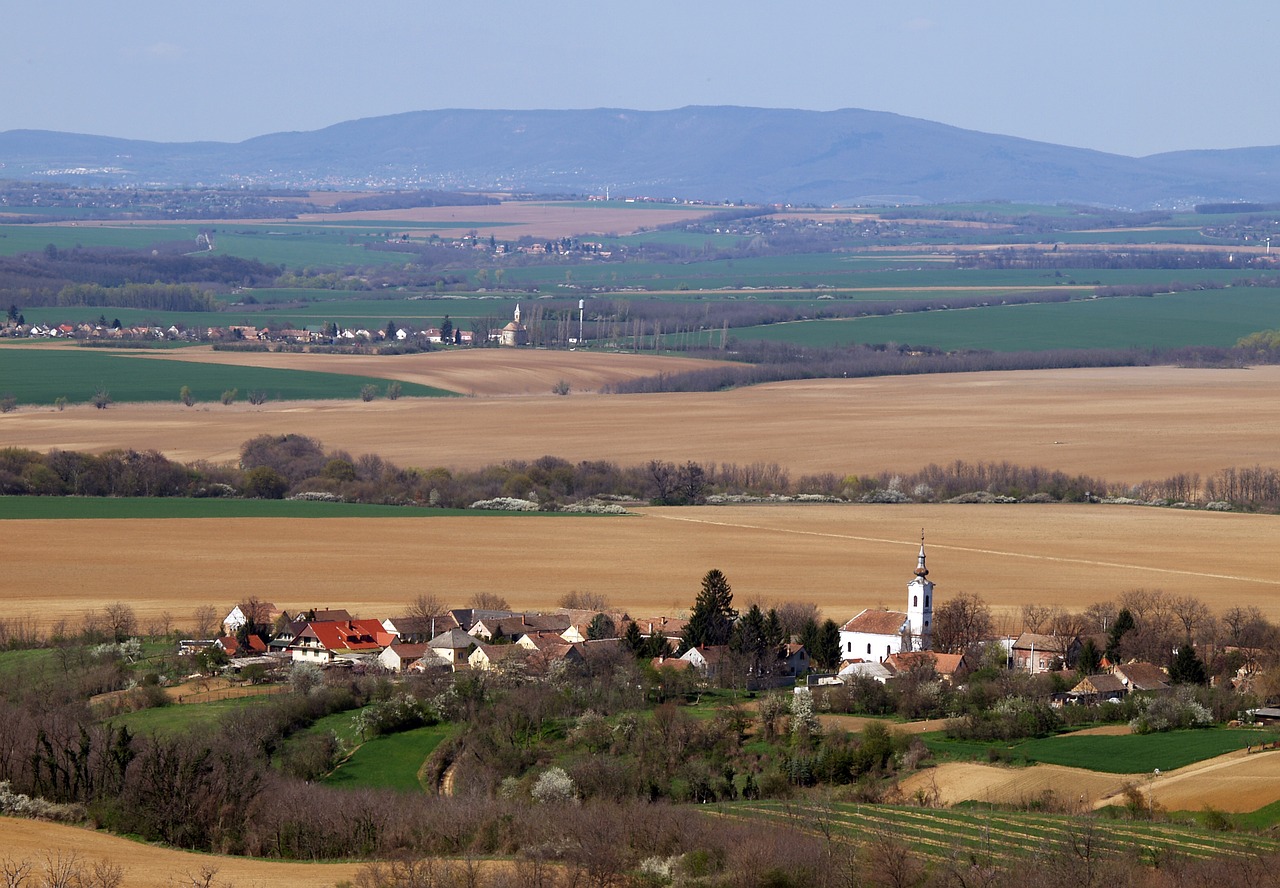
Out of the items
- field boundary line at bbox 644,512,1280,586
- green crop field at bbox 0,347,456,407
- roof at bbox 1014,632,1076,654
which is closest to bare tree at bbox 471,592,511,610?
roof at bbox 1014,632,1076,654

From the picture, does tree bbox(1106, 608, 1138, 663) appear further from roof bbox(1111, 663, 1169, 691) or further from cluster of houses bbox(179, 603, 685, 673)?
cluster of houses bbox(179, 603, 685, 673)

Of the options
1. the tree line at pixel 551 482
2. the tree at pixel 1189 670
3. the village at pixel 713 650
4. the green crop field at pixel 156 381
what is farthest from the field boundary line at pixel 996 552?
the green crop field at pixel 156 381

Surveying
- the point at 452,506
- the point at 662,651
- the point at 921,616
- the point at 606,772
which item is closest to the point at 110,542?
the point at 452,506

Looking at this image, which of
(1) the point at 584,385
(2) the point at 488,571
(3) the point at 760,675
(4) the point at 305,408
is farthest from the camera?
(1) the point at 584,385

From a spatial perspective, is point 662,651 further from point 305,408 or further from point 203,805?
point 305,408

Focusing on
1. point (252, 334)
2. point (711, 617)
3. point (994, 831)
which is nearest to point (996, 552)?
point (711, 617)

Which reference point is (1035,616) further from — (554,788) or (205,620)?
(205,620)
